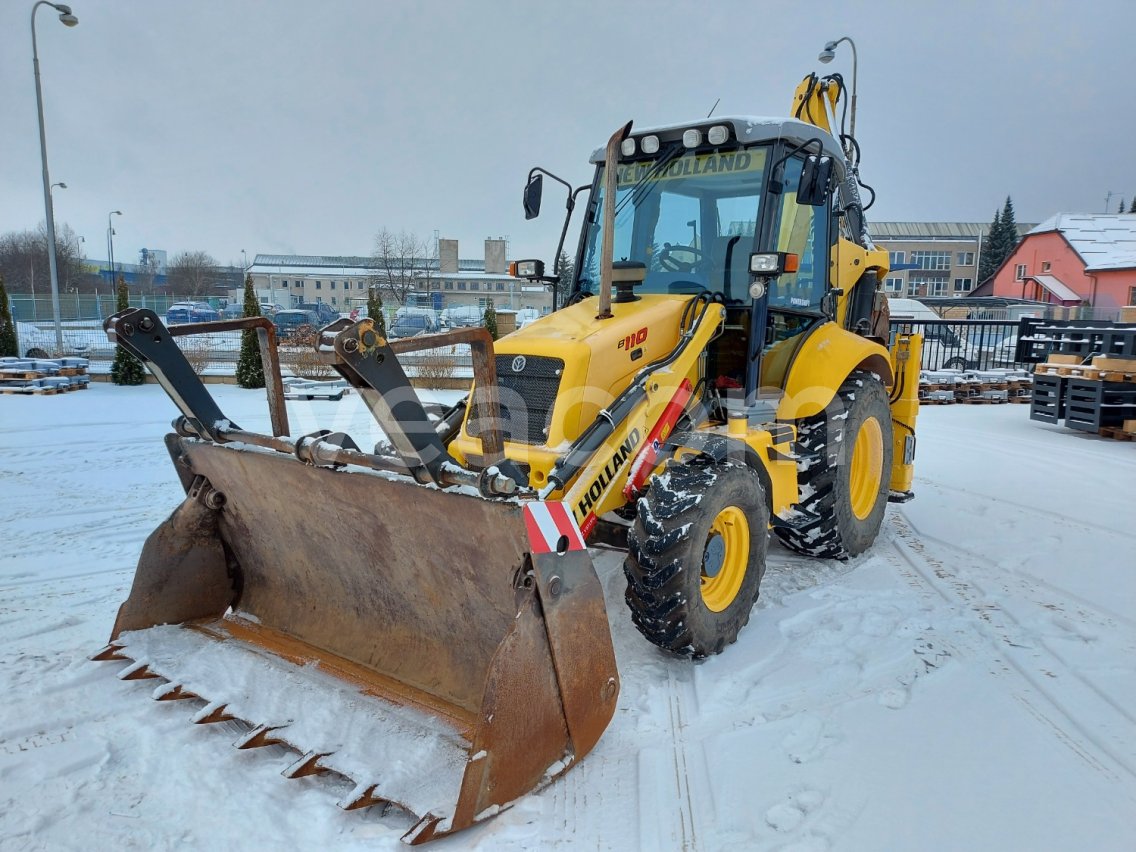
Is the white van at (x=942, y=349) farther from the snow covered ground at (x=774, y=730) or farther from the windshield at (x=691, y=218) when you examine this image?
the windshield at (x=691, y=218)

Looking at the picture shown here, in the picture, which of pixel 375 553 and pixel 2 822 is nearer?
pixel 2 822

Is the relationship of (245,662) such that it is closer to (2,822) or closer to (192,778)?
(192,778)

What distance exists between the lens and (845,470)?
508 cm

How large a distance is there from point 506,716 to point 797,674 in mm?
1755

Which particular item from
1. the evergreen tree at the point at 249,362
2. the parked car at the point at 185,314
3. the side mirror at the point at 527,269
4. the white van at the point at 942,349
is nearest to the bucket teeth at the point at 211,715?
the side mirror at the point at 527,269

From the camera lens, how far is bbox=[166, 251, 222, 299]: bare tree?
188 ft

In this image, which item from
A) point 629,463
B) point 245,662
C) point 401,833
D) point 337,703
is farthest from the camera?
point 629,463

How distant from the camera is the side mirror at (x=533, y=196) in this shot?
4.86 metres

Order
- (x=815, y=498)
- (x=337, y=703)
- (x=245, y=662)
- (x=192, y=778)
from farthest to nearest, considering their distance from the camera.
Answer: (x=815, y=498)
(x=245, y=662)
(x=337, y=703)
(x=192, y=778)

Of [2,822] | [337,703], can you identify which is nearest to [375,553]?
[337,703]

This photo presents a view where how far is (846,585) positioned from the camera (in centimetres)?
495

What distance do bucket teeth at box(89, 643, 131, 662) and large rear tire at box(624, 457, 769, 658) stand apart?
2455 mm

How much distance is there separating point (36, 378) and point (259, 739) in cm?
1421

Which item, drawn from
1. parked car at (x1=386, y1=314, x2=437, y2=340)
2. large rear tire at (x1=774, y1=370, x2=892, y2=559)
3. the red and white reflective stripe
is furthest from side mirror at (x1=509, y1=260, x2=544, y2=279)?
parked car at (x1=386, y1=314, x2=437, y2=340)
